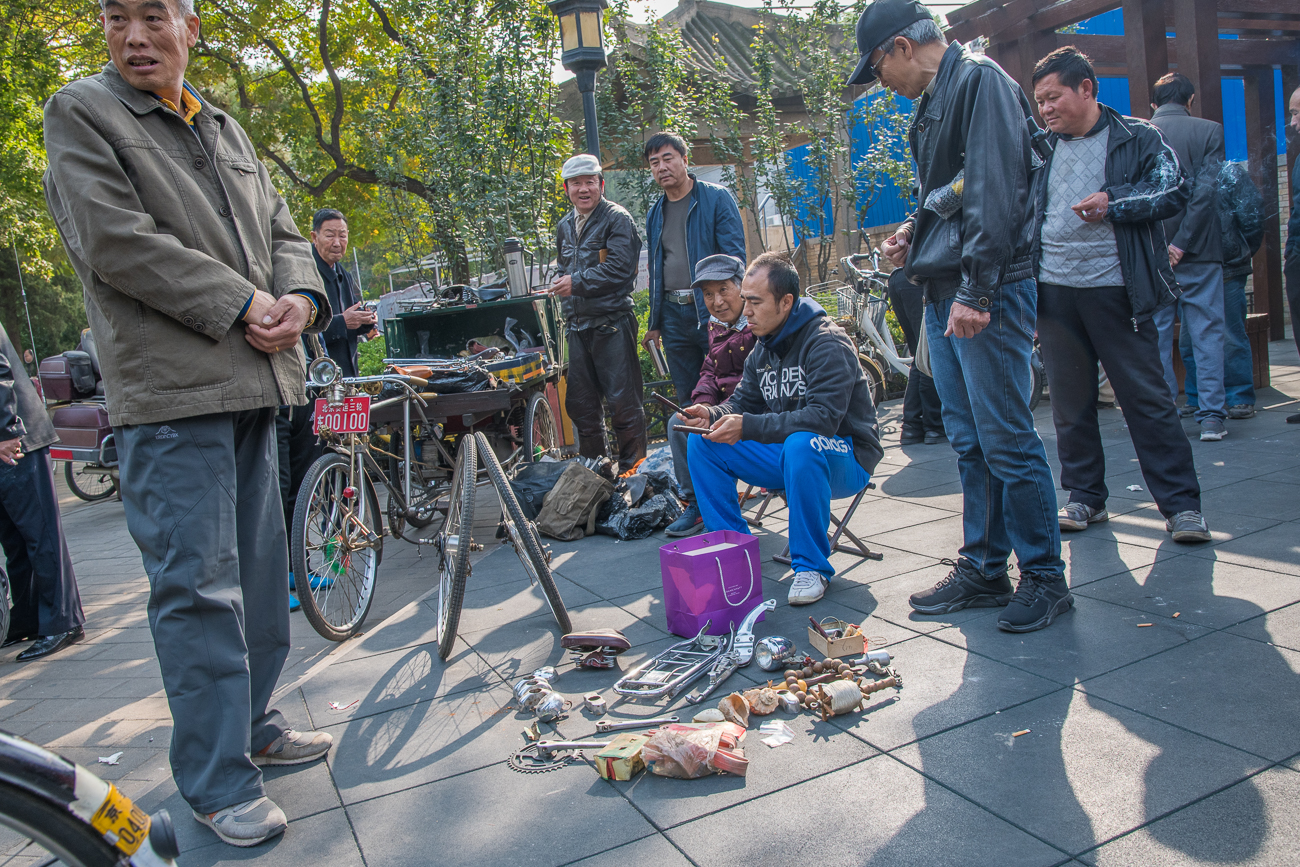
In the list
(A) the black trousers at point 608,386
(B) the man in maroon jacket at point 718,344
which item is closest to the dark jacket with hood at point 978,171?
(B) the man in maroon jacket at point 718,344

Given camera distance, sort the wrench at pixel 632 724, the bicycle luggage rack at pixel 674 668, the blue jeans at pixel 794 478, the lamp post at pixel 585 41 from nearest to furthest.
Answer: the wrench at pixel 632 724, the bicycle luggage rack at pixel 674 668, the blue jeans at pixel 794 478, the lamp post at pixel 585 41

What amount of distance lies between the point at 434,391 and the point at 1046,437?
169 inches

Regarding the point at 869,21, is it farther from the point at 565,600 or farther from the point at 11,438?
the point at 11,438

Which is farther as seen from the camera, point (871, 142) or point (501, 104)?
point (871, 142)

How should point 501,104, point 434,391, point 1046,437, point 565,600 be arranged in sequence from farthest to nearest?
1. point 501,104
2. point 1046,437
3. point 434,391
4. point 565,600

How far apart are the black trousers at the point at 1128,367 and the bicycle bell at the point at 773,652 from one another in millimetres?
1922

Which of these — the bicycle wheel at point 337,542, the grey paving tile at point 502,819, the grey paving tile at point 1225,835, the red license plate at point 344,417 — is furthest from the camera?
the red license plate at point 344,417

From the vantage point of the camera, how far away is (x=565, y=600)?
426 centimetres

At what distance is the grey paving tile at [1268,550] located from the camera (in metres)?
3.53

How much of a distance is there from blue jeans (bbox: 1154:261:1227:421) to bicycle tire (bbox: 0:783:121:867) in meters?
6.23

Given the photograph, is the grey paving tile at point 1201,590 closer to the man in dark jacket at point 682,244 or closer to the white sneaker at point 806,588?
the white sneaker at point 806,588

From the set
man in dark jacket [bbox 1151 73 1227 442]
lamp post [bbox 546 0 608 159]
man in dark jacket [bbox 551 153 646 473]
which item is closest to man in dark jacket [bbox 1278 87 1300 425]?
man in dark jacket [bbox 1151 73 1227 442]

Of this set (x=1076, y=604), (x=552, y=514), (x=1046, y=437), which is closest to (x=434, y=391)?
(x=552, y=514)

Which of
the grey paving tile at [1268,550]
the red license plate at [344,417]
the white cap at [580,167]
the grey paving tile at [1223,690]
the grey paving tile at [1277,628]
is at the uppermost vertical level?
the white cap at [580,167]
